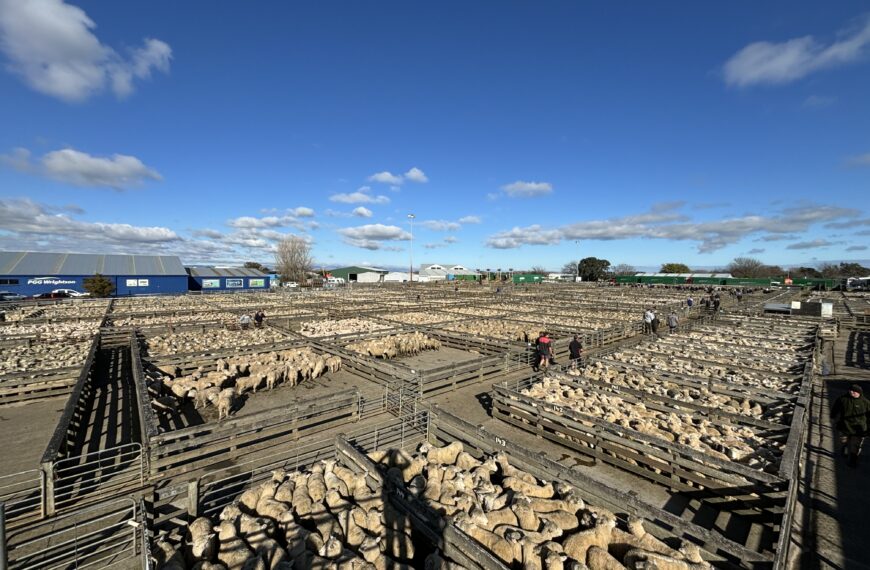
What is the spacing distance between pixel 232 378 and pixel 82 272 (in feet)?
215

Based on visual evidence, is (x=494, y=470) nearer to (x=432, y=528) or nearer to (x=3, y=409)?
(x=432, y=528)

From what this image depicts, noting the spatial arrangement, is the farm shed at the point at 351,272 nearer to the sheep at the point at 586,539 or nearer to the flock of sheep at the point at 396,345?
the flock of sheep at the point at 396,345

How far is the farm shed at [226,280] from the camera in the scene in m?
74.9

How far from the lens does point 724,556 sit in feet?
17.4

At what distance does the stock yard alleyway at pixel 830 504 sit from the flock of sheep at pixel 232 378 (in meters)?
14.2

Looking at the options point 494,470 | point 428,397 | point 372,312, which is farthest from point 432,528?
point 372,312

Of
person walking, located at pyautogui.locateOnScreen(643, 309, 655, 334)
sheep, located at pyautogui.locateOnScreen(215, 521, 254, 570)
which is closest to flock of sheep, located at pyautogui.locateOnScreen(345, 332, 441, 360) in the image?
sheep, located at pyautogui.locateOnScreen(215, 521, 254, 570)

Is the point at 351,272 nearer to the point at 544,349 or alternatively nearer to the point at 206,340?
the point at 206,340

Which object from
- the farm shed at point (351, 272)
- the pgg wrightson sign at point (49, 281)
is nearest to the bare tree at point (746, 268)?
the farm shed at point (351, 272)

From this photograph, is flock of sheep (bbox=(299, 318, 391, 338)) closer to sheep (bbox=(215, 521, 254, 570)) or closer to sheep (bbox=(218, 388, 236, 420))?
sheep (bbox=(218, 388, 236, 420))

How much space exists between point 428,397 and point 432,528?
7.74 m

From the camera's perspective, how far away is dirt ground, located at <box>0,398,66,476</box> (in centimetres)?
915

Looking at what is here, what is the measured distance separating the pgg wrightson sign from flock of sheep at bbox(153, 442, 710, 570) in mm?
74014

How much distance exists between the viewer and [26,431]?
10.9m
